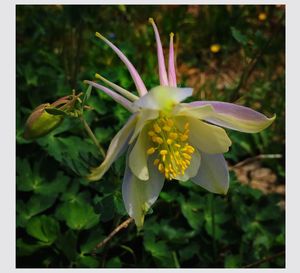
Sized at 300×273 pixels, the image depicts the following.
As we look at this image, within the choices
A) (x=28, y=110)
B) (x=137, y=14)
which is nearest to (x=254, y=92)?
(x=137, y=14)

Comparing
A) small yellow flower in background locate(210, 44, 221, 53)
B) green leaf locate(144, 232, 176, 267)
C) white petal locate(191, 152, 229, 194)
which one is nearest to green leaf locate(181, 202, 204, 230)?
green leaf locate(144, 232, 176, 267)

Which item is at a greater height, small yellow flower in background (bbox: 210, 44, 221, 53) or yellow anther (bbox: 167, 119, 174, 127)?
small yellow flower in background (bbox: 210, 44, 221, 53)

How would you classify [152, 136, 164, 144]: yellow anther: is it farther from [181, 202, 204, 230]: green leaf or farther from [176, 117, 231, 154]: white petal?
[181, 202, 204, 230]: green leaf

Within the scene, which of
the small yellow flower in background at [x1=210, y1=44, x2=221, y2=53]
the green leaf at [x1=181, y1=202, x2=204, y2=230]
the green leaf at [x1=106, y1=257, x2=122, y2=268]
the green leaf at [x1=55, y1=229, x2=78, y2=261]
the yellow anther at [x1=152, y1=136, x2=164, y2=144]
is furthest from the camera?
the small yellow flower in background at [x1=210, y1=44, x2=221, y2=53]

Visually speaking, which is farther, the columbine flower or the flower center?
the flower center

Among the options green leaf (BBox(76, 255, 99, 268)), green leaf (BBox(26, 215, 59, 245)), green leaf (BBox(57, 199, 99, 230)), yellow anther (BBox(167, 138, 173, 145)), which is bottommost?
green leaf (BBox(76, 255, 99, 268))

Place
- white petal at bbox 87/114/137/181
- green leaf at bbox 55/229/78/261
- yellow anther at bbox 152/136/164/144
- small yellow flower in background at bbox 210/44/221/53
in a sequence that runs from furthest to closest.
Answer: small yellow flower in background at bbox 210/44/221/53
green leaf at bbox 55/229/78/261
yellow anther at bbox 152/136/164/144
white petal at bbox 87/114/137/181

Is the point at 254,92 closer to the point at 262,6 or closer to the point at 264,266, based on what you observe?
the point at 262,6

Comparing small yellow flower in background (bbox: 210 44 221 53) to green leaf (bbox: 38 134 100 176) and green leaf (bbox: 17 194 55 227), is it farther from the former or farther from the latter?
green leaf (bbox: 17 194 55 227)

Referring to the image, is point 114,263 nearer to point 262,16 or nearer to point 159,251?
point 159,251
